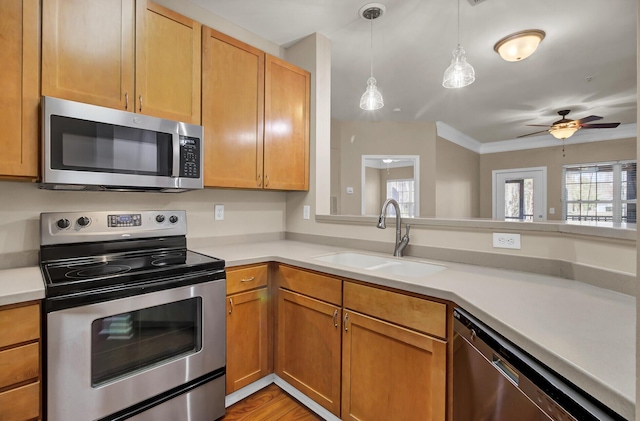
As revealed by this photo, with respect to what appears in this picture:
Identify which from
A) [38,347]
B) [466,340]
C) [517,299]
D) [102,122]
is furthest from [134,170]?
[517,299]

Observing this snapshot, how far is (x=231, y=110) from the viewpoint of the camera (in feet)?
6.66

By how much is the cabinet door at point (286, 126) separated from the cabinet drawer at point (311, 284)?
712mm

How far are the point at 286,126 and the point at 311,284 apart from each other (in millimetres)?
1263

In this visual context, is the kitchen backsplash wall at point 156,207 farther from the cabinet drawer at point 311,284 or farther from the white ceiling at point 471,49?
the white ceiling at point 471,49

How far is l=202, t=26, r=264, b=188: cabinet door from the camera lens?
1.92m

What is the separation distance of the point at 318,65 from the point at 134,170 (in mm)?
1600

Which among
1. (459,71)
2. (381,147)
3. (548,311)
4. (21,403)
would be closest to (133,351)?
(21,403)

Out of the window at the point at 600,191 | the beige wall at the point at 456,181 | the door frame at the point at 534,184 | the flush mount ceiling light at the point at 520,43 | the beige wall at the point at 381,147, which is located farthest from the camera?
the door frame at the point at 534,184

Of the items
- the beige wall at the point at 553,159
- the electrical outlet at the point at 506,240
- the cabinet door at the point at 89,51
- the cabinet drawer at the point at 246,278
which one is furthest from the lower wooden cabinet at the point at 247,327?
the beige wall at the point at 553,159

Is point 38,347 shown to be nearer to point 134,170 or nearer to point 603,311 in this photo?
point 134,170

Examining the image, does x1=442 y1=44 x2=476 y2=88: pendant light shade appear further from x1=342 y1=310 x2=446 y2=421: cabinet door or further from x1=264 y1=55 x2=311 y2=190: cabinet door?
x1=342 y1=310 x2=446 y2=421: cabinet door

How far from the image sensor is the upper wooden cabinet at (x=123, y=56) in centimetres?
140

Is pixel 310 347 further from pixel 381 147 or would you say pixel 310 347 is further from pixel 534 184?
pixel 534 184

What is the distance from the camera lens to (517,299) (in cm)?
108
